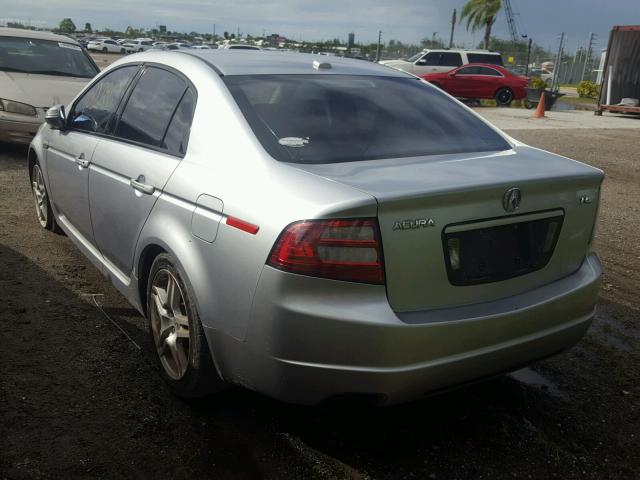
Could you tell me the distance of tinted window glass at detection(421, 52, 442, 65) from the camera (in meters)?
25.9

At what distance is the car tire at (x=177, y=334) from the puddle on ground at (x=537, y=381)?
1617 millimetres

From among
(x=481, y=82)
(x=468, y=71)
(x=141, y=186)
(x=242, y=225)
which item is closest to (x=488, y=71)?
(x=481, y=82)

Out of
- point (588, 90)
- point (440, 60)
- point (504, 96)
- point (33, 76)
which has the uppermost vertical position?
point (33, 76)

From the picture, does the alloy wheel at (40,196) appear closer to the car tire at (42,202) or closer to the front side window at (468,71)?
the car tire at (42,202)

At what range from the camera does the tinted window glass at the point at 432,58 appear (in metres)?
25.9

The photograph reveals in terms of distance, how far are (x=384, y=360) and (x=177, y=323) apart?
1126 mm

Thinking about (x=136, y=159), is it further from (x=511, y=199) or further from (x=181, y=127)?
(x=511, y=199)

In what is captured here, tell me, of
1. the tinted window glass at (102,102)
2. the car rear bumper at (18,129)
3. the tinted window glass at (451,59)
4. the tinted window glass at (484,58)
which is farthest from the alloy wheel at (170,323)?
the tinted window glass at (484,58)

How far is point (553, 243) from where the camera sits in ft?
9.34

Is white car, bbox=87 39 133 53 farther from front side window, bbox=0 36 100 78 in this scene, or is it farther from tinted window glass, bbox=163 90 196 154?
tinted window glass, bbox=163 90 196 154

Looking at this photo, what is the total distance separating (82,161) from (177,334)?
5.18 feet

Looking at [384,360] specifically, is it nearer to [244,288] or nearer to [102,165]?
[244,288]

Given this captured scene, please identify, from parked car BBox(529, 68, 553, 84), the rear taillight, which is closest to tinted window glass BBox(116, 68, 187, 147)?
the rear taillight

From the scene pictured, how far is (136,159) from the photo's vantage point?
3445mm
